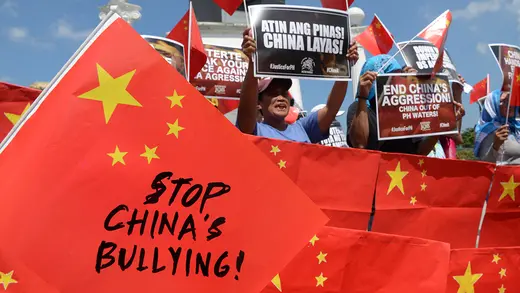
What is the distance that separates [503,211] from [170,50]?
262 centimetres

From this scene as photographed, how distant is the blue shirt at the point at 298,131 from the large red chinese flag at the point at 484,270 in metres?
1.07

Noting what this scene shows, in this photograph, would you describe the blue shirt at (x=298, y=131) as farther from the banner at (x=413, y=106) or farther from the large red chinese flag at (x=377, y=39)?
the large red chinese flag at (x=377, y=39)

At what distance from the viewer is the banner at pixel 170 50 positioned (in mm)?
4160

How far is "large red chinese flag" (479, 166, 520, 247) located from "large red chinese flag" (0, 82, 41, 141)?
276cm

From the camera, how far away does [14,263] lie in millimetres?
1493

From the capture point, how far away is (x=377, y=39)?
5.07m

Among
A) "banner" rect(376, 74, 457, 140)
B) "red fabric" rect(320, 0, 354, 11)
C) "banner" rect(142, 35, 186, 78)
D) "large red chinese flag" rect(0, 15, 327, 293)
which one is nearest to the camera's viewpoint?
"large red chinese flag" rect(0, 15, 327, 293)

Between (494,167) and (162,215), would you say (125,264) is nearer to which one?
(162,215)

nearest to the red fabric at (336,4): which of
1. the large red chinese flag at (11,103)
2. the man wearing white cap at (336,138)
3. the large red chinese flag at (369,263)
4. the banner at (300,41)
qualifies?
the banner at (300,41)

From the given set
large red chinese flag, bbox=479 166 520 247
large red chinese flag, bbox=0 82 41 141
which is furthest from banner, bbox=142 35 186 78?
large red chinese flag, bbox=479 166 520 247

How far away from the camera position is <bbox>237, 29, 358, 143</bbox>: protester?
3.05 m

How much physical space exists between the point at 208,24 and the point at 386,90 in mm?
11254

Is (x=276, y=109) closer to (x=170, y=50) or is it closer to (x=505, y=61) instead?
(x=170, y=50)

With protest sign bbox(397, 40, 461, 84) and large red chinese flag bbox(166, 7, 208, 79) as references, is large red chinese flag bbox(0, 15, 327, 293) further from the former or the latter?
large red chinese flag bbox(166, 7, 208, 79)
